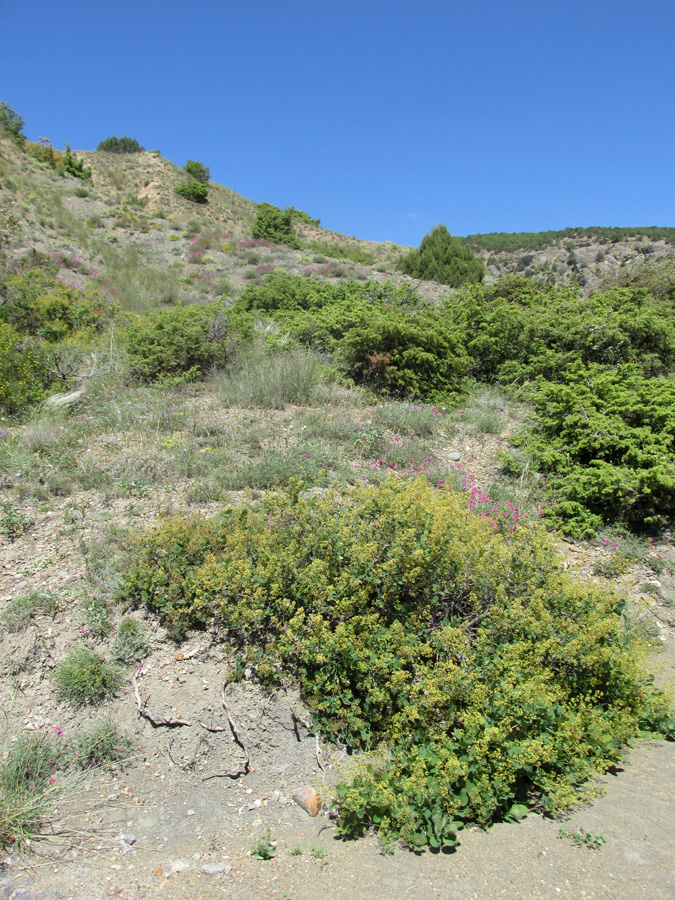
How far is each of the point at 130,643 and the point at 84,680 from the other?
352 mm

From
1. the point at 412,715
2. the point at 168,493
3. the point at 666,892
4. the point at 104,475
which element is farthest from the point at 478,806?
the point at 104,475

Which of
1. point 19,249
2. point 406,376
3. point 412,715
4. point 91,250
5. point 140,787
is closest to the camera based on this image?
point 412,715

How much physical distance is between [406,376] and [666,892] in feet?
22.4

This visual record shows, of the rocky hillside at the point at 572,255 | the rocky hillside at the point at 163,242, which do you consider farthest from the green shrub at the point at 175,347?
the rocky hillside at the point at 572,255

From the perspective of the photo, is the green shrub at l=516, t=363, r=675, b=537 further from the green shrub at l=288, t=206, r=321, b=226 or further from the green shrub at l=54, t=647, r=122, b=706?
the green shrub at l=288, t=206, r=321, b=226

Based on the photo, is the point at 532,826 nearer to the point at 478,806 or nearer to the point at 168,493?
the point at 478,806

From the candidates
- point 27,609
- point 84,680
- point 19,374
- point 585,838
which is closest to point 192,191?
point 19,374

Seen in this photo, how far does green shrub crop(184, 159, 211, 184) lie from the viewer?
38906mm

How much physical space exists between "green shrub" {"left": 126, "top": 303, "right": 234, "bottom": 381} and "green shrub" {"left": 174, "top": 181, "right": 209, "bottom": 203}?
99.4ft

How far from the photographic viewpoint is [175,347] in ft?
27.7

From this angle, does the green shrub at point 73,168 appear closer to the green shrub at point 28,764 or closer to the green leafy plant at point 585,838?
the green shrub at point 28,764

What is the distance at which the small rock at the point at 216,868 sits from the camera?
7.81ft

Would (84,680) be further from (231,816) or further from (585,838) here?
(585,838)

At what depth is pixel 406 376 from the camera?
819 cm
